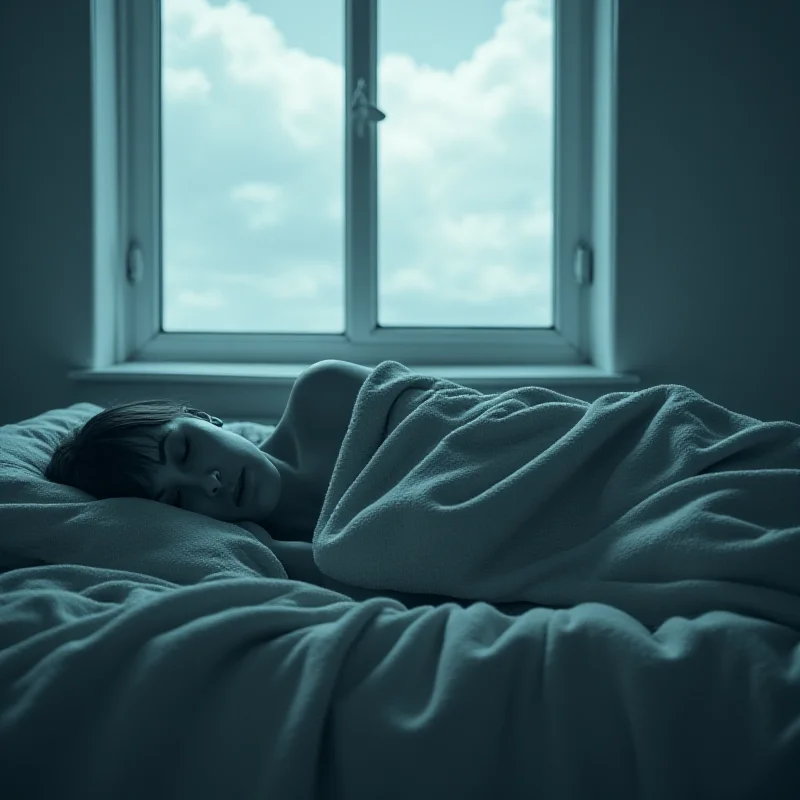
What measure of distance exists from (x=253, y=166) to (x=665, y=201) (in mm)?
1069

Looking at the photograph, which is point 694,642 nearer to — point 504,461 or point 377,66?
point 504,461

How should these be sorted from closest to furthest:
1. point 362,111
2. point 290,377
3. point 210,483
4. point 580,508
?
1. point 580,508
2. point 210,483
3. point 290,377
4. point 362,111

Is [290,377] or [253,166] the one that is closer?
[290,377]

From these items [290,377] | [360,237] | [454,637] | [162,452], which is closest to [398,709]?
[454,637]

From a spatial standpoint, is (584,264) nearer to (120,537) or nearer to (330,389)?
(330,389)

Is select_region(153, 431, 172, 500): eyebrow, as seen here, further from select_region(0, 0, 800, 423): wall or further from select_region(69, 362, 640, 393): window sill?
select_region(0, 0, 800, 423): wall

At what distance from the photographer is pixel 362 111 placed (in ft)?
6.21

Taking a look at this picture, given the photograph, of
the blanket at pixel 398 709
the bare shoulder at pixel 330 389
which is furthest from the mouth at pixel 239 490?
the blanket at pixel 398 709

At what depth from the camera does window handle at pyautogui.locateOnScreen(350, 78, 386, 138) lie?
1879mm

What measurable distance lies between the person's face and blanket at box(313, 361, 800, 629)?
0.14 metres

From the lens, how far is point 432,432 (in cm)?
102

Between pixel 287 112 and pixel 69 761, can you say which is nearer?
pixel 69 761

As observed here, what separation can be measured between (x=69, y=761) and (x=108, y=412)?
2.07 feet

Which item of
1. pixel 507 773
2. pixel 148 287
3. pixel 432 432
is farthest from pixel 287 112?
pixel 507 773
